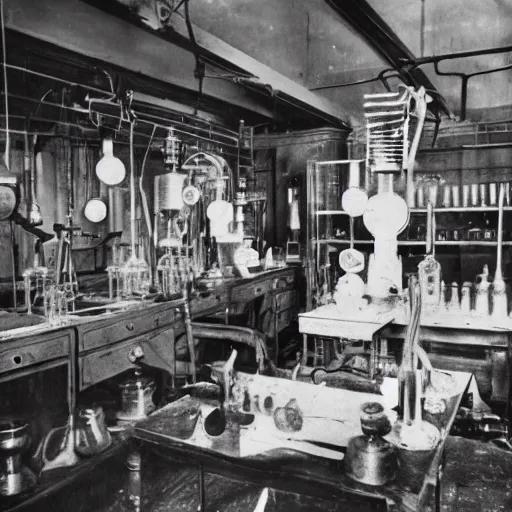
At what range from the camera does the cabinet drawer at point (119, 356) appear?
329cm

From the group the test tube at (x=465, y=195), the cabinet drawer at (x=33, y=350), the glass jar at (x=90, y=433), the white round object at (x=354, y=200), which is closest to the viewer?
the cabinet drawer at (x=33, y=350)

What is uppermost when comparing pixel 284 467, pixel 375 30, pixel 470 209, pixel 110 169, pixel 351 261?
pixel 375 30

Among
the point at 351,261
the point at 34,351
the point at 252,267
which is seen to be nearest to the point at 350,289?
the point at 351,261

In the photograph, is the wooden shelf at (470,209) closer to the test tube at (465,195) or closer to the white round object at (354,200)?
the test tube at (465,195)

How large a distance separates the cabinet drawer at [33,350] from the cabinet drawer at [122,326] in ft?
0.47

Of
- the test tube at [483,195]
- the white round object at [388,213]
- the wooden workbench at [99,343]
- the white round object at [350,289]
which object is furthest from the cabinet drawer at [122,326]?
the test tube at [483,195]

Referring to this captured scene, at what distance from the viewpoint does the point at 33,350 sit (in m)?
2.88

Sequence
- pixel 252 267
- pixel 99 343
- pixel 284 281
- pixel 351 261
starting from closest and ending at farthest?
pixel 99 343, pixel 351 261, pixel 252 267, pixel 284 281

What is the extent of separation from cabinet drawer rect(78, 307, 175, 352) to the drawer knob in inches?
4.0

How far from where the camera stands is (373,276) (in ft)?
14.6

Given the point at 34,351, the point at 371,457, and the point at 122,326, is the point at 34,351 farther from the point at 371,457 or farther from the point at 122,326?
the point at 371,457

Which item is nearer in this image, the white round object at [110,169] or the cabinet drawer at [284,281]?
the white round object at [110,169]

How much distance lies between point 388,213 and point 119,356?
83.6 inches

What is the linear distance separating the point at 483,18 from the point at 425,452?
6.45 m
